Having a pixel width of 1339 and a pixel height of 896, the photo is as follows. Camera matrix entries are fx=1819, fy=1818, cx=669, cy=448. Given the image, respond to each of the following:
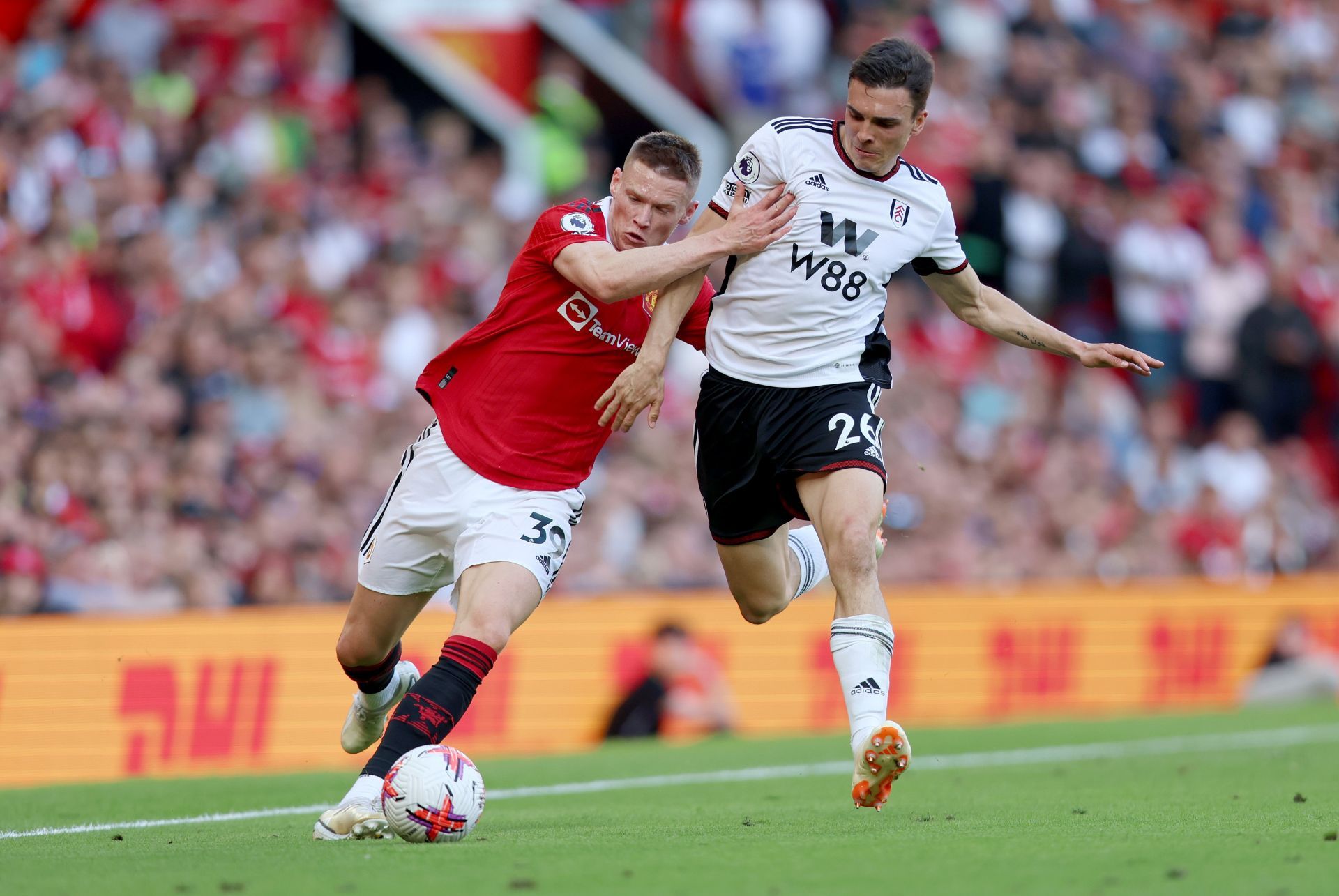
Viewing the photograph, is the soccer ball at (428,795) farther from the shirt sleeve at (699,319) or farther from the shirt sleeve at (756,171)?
the shirt sleeve at (756,171)

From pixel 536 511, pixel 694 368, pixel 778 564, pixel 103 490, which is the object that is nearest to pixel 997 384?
pixel 694 368

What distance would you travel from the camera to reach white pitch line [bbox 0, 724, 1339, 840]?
7.71 metres

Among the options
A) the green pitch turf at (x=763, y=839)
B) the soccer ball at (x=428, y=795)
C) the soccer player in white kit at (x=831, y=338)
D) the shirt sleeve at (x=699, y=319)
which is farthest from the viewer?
the shirt sleeve at (x=699, y=319)

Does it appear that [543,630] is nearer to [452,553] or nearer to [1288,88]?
[452,553]

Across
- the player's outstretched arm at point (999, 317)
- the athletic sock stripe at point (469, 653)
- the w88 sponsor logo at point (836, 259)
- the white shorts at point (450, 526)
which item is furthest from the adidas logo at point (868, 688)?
the player's outstretched arm at point (999, 317)

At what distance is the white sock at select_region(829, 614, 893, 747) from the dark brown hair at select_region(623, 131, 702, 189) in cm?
176

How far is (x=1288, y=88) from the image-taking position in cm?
2281

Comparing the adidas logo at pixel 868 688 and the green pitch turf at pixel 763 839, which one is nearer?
the green pitch turf at pixel 763 839

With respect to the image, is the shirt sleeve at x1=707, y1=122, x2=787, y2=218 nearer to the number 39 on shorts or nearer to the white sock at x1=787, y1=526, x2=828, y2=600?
the number 39 on shorts

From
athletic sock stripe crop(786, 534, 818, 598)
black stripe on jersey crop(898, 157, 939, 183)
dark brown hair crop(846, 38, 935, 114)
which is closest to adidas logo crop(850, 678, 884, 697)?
athletic sock stripe crop(786, 534, 818, 598)

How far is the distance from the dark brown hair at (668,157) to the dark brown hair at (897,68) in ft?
2.25

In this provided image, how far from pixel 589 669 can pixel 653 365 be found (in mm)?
7251

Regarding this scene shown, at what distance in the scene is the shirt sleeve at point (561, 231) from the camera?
683 cm

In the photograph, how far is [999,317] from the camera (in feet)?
24.8
